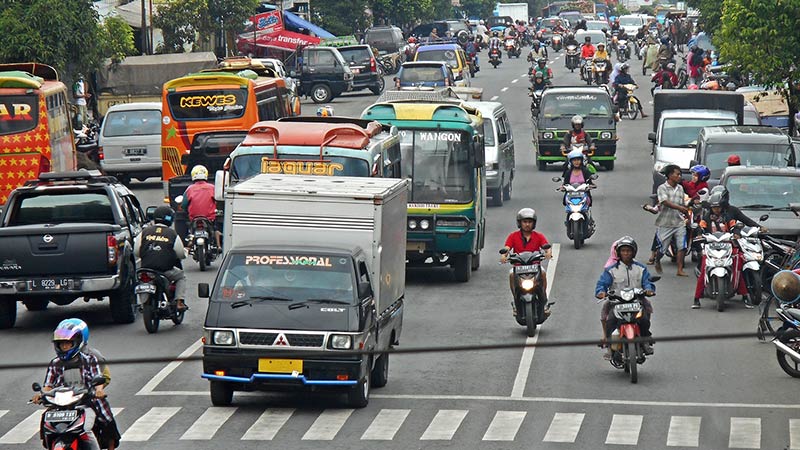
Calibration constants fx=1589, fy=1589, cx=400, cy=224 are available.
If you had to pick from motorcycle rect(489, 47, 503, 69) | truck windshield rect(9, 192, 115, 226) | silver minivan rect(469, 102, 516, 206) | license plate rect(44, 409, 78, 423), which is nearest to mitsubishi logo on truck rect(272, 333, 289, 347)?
license plate rect(44, 409, 78, 423)

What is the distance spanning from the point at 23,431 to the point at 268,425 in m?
2.27

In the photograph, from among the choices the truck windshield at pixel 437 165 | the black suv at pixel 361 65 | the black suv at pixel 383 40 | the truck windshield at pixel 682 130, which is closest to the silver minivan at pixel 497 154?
the truck windshield at pixel 682 130

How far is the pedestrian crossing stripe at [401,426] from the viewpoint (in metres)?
14.2

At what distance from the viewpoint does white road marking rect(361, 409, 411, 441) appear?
14.3 meters

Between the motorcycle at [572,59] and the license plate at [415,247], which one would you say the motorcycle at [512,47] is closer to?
the motorcycle at [572,59]

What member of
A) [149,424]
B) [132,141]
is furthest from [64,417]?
[132,141]

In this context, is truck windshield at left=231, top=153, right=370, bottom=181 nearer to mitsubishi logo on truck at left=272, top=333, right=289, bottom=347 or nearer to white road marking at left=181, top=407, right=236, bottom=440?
white road marking at left=181, top=407, right=236, bottom=440

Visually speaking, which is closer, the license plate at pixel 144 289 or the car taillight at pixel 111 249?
the license plate at pixel 144 289

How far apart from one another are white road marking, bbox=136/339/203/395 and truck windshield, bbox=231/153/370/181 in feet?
10.0

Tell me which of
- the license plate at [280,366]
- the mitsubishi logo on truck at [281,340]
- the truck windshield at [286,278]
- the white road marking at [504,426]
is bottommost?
the white road marking at [504,426]

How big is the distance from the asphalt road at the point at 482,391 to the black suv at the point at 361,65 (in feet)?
116

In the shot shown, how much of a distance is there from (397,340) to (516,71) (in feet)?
194

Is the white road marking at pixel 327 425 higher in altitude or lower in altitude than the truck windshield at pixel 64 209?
lower

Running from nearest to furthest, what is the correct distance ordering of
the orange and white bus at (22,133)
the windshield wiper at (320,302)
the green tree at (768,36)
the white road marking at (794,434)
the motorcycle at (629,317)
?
the white road marking at (794,434) < the windshield wiper at (320,302) < the motorcycle at (629,317) < the green tree at (768,36) < the orange and white bus at (22,133)
